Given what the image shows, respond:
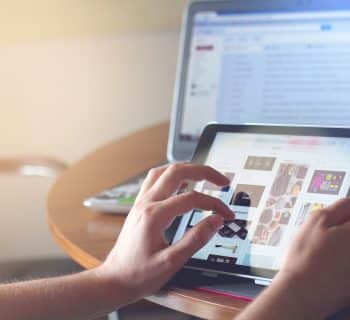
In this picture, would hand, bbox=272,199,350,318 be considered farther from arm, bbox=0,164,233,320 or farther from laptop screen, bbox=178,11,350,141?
laptop screen, bbox=178,11,350,141

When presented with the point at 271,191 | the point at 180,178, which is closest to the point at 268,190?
the point at 271,191

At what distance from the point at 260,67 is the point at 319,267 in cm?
63

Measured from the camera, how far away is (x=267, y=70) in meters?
1.29

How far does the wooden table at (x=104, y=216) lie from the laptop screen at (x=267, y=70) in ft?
0.47

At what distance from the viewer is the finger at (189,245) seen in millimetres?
860

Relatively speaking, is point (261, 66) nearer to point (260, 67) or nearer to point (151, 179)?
point (260, 67)

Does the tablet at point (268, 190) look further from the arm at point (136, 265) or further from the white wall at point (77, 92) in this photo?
the white wall at point (77, 92)

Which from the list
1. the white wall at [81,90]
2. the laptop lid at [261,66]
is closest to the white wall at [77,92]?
the white wall at [81,90]

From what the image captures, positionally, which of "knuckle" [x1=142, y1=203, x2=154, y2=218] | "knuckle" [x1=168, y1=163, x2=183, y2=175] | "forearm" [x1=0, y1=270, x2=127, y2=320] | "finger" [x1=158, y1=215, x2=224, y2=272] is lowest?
"forearm" [x1=0, y1=270, x2=127, y2=320]

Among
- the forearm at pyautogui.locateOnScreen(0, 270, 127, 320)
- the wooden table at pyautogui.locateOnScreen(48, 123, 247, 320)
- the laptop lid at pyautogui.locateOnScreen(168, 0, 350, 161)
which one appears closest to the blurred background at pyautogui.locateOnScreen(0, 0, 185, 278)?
the wooden table at pyautogui.locateOnScreen(48, 123, 247, 320)

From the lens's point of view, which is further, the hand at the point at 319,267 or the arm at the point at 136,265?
the arm at the point at 136,265

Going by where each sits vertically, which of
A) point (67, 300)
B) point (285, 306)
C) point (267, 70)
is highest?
point (267, 70)

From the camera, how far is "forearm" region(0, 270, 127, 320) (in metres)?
0.89

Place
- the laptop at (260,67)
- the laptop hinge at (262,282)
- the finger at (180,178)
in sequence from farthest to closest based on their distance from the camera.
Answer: the laptop at (260,67)
the finger at (180,178)
the laptop hinge at (262,282)
